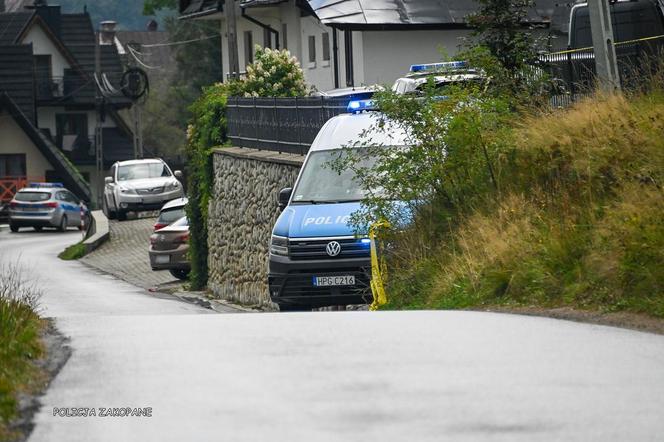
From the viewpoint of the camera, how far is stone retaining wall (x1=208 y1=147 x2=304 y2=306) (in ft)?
83.6

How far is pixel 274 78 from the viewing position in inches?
1326

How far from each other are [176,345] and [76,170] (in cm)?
6700

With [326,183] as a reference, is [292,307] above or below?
below

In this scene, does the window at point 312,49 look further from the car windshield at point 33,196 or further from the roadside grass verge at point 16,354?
the roadside grass verge at point 16,354

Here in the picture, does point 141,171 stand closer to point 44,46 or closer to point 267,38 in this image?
point 267,38

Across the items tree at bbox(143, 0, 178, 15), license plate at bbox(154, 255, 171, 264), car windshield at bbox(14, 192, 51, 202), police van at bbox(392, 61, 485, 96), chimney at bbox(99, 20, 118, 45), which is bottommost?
license plate at bbox(154, 255, 171, 264)

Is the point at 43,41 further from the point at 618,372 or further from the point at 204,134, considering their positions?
the point at 618,372

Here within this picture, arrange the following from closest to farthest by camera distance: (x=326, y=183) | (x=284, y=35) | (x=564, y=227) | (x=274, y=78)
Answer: (x=564, y=227)
(x=326, y=183)
(x=274, y=78)
(x=284, y=35)

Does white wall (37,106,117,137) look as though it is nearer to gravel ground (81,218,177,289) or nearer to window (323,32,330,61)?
gravel ground (81,218,177,289)

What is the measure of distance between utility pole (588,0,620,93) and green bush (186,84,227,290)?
1549 cm

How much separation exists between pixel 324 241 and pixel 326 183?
136 centimetres

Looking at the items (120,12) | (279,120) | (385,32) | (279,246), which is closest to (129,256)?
(385,32)

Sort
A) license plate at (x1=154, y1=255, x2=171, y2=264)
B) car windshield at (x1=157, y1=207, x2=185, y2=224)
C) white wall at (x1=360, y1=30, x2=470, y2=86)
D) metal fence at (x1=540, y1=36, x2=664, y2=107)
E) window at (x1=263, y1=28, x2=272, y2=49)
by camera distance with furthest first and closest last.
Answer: window at (x1=263, y1=28, x2=272, y2=49) → white wall at (x1=360, y1=30, x2=470, y2=86) → car windshield at (x1=157, y1=207, x2=185, y2=224) → license plate at (x1=154, y1=255, x2=171, y2=264) → metal fence at (x1=540, y1=36, x2=664, y2=107)

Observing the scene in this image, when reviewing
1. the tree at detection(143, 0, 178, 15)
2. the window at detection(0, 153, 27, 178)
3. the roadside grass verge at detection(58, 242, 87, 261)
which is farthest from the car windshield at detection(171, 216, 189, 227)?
the window at detection(0, 153, 27, 178)
